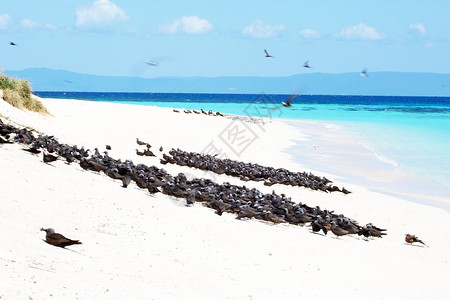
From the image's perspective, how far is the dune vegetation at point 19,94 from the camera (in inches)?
675

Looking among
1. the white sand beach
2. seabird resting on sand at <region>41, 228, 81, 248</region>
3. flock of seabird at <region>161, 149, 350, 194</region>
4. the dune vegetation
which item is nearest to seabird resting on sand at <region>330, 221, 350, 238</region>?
the white sand beach

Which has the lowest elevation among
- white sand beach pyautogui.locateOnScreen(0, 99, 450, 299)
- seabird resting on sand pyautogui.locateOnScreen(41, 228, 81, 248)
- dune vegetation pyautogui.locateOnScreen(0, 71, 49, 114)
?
white sand beach pyautogui.locateOnScreen(0, 99, 450, 299)

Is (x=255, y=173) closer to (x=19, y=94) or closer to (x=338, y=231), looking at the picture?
(x=338, y=231)

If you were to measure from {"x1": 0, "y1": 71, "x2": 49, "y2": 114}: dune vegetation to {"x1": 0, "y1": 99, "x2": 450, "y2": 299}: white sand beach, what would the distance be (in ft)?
24.6

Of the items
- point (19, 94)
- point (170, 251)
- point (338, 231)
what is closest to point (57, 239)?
point (170, 251)

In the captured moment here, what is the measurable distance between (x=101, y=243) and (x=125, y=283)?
1.23 meters

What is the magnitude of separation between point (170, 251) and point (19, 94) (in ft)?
44.9

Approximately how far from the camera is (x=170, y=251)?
6.35 metres

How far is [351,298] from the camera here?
5.75 meters

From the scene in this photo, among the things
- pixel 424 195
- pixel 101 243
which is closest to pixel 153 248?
pixel 101 243

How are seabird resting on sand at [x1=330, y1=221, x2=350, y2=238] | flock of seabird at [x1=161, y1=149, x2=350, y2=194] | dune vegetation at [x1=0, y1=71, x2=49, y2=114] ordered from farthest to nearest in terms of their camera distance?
dune vegetation at [x1=0, y1=71, x2=49, y2=114] → flock of seabird at [x1=161, y1=149, x2=350, y2=194] → seabird resting on sand at [x1=330, y1=221, x2=350, y2=238]

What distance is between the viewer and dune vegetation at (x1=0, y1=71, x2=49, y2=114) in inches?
675

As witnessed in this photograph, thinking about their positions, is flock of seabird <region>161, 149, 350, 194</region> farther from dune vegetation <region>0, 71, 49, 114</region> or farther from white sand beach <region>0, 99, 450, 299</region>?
dune vegetation <region>0, 71, 49, 114</region>

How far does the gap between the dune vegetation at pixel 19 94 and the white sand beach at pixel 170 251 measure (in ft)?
24.6
